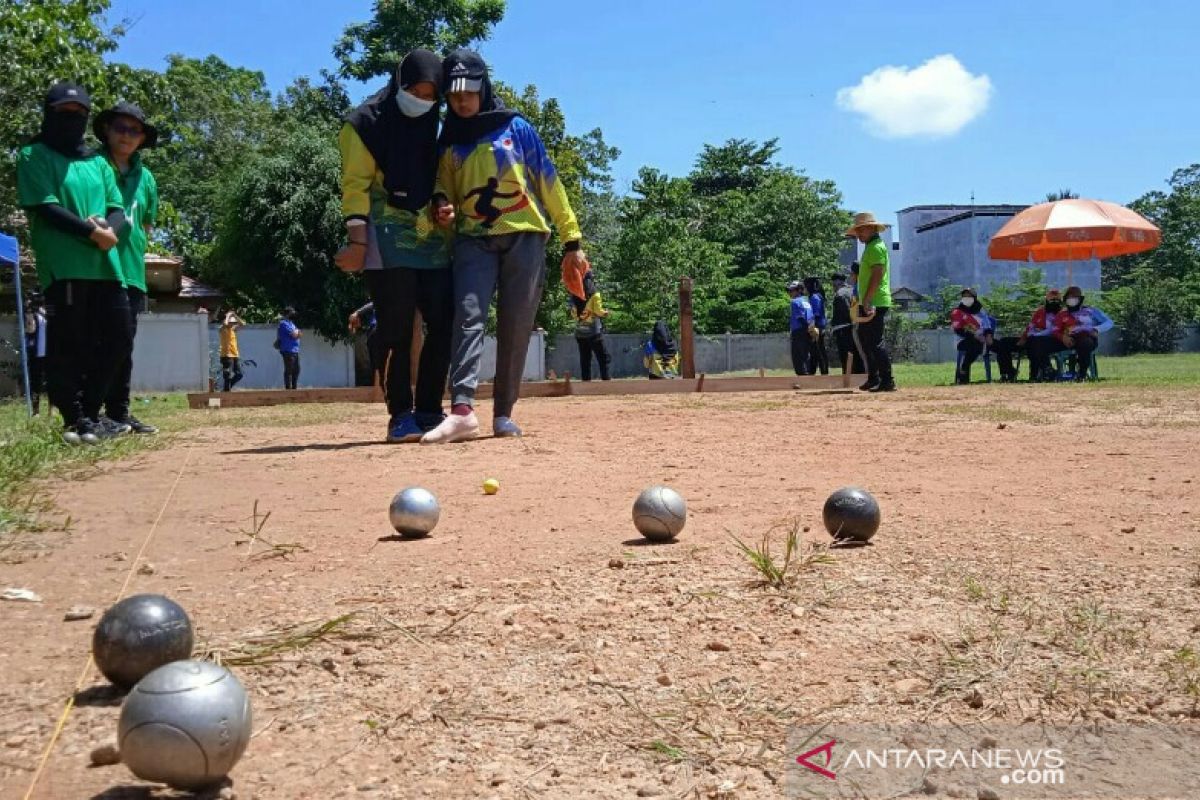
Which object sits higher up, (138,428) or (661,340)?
(661,340)

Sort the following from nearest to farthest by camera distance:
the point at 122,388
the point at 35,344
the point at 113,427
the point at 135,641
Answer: the point at 135,641, the point at 113,427, the point at 122,388, the point at 35,344

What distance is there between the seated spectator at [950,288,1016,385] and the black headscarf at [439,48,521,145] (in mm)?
11789

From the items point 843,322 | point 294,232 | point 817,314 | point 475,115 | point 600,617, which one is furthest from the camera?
point 294,232

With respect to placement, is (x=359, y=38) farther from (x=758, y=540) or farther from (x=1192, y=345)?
(x=1192, y=345)

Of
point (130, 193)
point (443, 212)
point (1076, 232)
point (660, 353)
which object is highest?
point (1076, 232)

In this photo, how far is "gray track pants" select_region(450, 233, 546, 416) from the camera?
706 centimetres

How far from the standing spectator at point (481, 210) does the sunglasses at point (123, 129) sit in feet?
8.70

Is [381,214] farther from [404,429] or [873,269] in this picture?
[873,269]

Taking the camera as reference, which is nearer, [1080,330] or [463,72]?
[463,72]

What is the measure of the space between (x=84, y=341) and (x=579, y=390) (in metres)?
8.25

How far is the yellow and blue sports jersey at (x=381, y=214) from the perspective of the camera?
686cm

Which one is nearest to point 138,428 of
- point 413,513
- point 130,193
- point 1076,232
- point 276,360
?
point 130,193

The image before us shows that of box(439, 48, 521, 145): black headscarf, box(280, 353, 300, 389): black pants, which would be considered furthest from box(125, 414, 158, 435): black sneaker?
box(280, 353, 300, 389): black pants

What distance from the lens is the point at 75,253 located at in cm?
731
